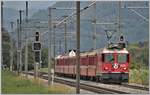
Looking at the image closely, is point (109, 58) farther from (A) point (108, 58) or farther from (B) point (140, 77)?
(B) point (140, 77)

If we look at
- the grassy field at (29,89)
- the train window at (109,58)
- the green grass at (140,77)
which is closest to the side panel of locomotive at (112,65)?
the train window at (109,58)

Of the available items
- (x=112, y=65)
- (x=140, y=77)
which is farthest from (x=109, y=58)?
(x=140, y=77)

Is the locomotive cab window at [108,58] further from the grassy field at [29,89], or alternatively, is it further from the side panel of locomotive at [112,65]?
the grassy field at [29,89]

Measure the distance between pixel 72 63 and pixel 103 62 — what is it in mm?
10694

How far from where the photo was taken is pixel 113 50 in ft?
125

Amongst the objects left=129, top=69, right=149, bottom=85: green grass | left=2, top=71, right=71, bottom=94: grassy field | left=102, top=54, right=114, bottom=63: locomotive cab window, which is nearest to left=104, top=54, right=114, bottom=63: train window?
left=102, top=54, right=114, bottom=63: locomotive cab window

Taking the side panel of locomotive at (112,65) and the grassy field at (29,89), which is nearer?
the grassy field at (29,89)

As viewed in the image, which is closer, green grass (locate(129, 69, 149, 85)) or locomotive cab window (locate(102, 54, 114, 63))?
green grass (locate(129, 69, 149, 85))

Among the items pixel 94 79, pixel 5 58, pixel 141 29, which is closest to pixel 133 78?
pixel 94 79

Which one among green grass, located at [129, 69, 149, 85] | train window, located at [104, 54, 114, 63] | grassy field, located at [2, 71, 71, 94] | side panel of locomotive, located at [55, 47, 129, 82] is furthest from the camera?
train window, located at [104, 54, 114, 63]

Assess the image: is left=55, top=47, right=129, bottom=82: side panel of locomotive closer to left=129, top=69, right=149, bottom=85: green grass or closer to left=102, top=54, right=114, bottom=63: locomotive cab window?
left=102, top=54, right=114, bottom=63: locomotive cab window

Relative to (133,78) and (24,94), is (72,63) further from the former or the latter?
(24,94)

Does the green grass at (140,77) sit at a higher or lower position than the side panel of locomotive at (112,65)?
lower

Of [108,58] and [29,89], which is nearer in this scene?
[29,89]
